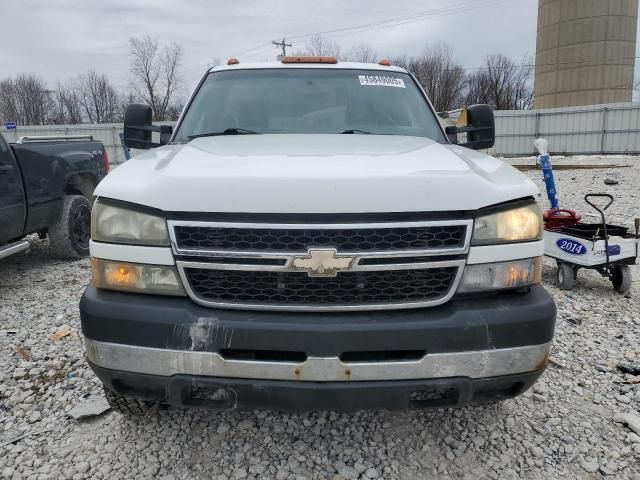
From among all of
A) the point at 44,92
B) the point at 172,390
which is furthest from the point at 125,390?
the point at 44,92

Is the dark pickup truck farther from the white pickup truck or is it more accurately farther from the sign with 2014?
the sign with 2014

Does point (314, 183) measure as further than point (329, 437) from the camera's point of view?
No

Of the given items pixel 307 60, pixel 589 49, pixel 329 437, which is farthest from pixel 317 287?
pixel 589 49

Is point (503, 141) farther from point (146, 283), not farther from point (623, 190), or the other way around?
point (146, 283)

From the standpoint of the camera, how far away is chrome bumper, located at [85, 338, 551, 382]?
1858 mm

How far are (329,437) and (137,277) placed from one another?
4.15 ft

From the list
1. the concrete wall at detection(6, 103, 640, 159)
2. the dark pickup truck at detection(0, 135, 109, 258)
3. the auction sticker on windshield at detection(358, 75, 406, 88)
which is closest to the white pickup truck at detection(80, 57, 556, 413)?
the auction sticker on windshield at detection(358, 75, 406, 88)

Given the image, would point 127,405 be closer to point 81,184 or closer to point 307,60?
point 307,60

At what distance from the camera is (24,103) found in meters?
59.3

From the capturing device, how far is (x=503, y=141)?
25922mm

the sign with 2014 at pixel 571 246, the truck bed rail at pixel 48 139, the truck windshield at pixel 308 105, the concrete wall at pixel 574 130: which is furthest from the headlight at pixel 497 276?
A: the concrete wall at pixel 574 130

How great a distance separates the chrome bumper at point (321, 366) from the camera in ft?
6.10

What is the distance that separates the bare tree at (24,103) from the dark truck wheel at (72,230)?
6221 cm

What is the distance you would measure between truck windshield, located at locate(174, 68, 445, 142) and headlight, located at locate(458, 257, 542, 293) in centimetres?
133
